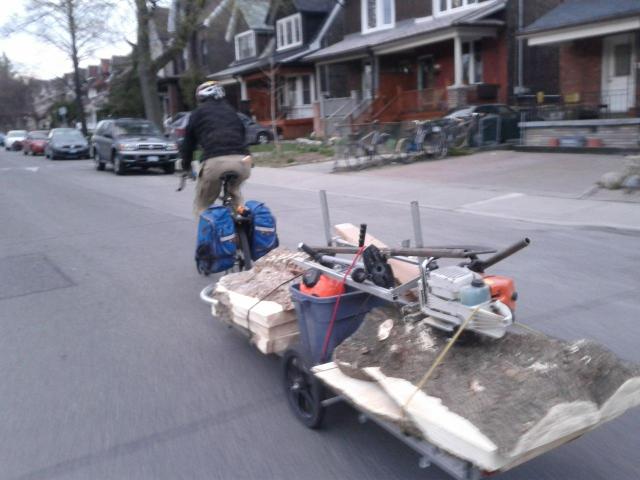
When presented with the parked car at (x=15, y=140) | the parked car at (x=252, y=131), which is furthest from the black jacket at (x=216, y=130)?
the parked car at (x=15, y=140)

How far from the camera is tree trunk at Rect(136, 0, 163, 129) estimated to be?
27891 mm

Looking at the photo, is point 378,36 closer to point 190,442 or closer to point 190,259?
point 190,259

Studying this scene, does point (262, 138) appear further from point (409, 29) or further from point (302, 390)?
point (302, 390)

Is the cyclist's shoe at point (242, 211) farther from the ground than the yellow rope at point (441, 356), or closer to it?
farther from the ground

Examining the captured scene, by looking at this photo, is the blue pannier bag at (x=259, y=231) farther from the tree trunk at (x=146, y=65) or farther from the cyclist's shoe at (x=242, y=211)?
the tree trunk at (x=146, y=65)

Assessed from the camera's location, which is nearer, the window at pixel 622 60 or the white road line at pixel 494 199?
the white road line at pixel 494 199

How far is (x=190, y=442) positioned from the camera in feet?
12.7

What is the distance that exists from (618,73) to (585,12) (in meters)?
2.21

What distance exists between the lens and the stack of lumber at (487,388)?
2.68 metres

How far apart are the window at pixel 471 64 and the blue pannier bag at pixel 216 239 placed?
831 inches

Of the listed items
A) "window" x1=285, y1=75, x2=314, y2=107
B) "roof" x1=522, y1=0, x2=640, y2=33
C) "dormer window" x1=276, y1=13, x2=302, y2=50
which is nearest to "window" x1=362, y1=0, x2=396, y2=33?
"window" x1=285, y1=75, x2=314, y2=107

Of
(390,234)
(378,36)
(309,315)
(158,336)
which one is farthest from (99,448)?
(378,36)

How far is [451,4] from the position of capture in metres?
26.1

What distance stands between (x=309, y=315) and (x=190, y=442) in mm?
994
